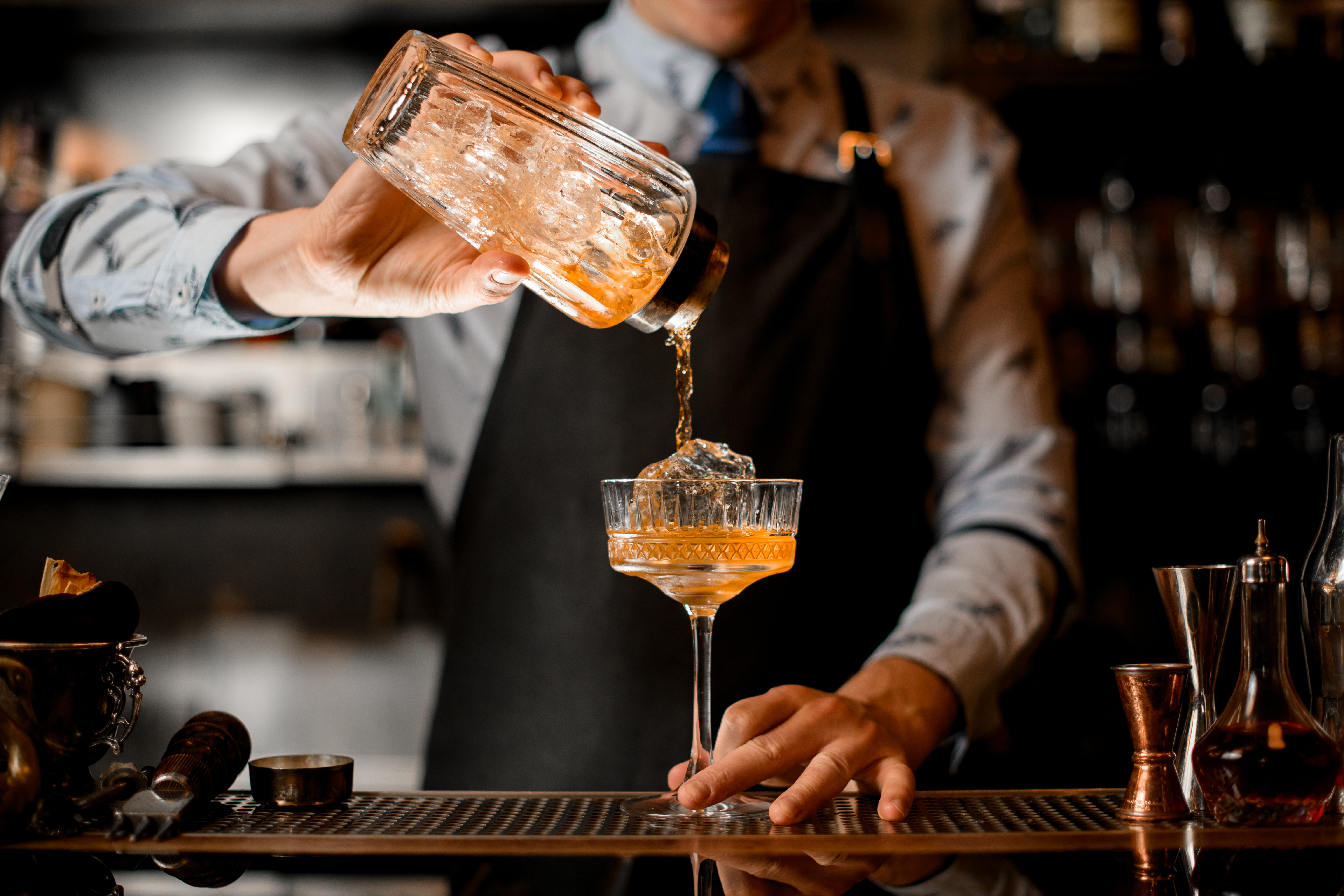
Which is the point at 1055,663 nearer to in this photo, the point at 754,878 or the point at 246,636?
the point at 754,878

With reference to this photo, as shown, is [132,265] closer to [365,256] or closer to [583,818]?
[365,256]

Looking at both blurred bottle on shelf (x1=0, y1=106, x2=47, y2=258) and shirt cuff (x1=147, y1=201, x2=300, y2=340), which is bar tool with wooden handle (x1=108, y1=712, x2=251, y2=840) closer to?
shirt cuff (x1=147, y1=201, x2=300, y2=340)

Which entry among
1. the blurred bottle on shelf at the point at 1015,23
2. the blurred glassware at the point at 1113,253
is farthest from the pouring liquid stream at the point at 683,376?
the blurred glassware at the point at 1113,253

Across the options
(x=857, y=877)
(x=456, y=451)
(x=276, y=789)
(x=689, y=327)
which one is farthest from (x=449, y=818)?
(x=456, y=451)

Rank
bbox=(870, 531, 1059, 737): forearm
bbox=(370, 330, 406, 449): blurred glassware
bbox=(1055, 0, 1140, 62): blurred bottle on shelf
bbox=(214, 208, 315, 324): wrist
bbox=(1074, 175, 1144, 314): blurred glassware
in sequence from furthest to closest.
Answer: bbox=(370, 330, 406, 449): blurred glassware < bbox=(1074, 175, 1144, 314): blurred glassware < bbox=(1055, 0, 1140, 62): blurred bottle on shelf < bbox=(870, 531, 1059, 737): forearm < bbox=(214, 208, 315, 324): wrist

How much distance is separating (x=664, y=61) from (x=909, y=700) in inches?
32.3

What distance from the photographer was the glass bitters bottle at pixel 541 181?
708 mm

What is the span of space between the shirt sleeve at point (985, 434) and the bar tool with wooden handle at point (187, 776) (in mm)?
594

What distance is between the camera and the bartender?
46.6 inches

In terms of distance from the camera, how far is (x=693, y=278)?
0.75 meters

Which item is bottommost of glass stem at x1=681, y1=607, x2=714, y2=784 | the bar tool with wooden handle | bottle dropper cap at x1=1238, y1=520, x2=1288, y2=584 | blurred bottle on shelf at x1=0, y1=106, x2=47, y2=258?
the bar tool with wooden handle

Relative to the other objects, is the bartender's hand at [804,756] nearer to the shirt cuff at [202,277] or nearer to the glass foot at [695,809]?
the glass foot at [695,809]

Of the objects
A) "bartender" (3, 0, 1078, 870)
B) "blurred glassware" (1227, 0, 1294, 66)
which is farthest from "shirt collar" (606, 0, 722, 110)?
"blurred glassware" (1227, 0, 1294, 66)

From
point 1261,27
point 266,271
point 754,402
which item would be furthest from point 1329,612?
point 1261,27
